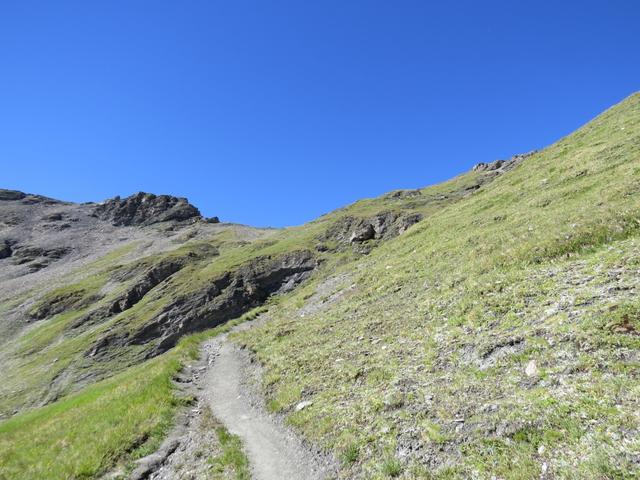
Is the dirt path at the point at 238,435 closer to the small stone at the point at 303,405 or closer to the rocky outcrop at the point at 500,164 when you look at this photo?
Answer: the small stone at the point at 303,405

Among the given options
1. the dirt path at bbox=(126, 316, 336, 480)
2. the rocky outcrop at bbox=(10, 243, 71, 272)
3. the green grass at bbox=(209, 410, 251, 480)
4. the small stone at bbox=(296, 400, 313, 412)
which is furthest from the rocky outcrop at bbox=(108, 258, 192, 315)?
the rocky outcrop at bbox=(10, 243, 71, 272)

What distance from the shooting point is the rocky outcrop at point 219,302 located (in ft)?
202

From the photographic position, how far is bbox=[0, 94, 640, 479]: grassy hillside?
10.6 meters

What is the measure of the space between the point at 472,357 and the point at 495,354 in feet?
2.83

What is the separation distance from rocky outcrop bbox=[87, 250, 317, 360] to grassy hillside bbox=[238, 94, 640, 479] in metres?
29.0

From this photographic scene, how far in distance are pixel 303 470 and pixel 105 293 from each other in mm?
100150

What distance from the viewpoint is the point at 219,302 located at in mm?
64500

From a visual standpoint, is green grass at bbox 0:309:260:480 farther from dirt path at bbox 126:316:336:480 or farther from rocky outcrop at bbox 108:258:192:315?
rocky outcrop at bbox 108:258:192:315

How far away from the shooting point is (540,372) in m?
12.7

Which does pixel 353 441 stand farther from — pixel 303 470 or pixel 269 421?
pixel 269 421

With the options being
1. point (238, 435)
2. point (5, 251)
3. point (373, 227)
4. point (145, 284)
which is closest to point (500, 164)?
point (373, 227)

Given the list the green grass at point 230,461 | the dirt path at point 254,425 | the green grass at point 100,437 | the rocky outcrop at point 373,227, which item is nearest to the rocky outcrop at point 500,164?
the rocky outcrop at point 373,227

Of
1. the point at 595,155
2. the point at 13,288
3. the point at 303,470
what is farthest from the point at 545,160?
the point at 13,288

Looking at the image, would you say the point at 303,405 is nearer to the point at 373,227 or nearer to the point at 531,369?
the point at 531,369
